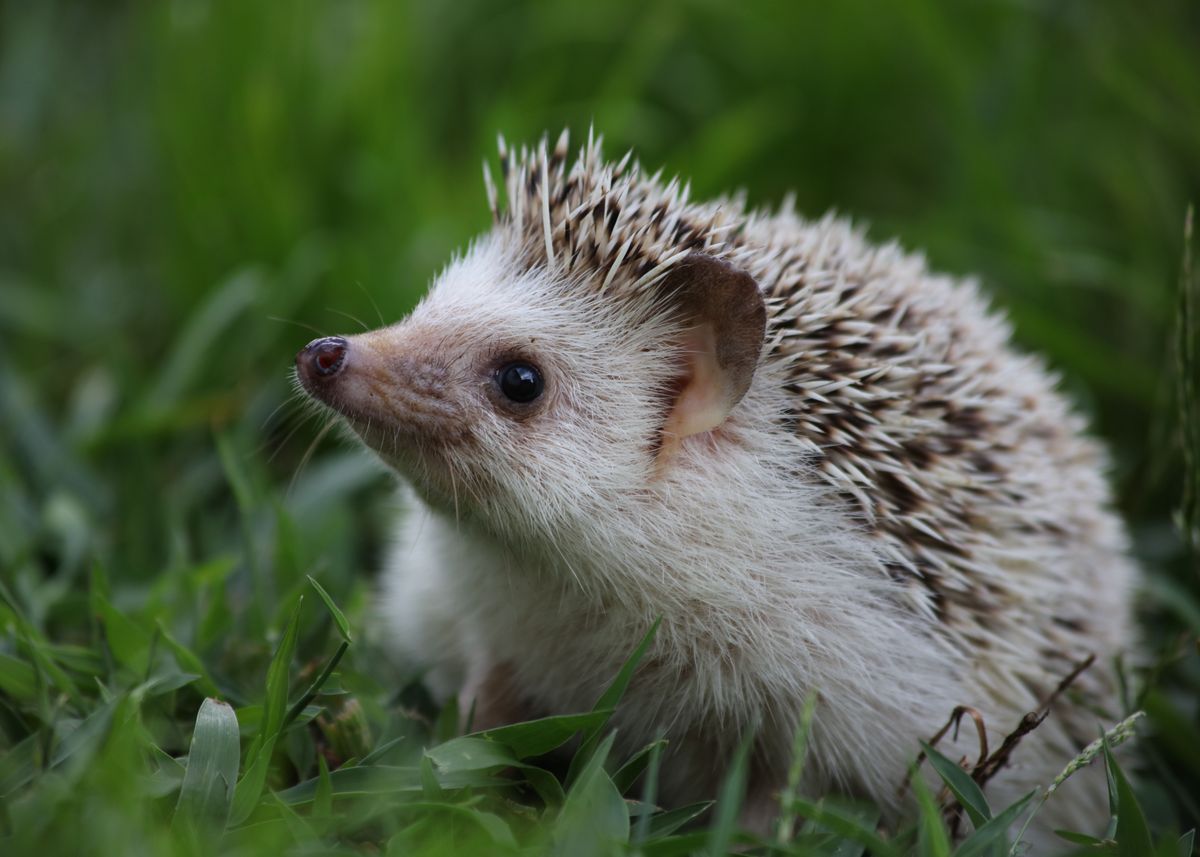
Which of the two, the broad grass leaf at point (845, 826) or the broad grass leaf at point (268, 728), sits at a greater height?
the broad grass leaf at point (845, 826)

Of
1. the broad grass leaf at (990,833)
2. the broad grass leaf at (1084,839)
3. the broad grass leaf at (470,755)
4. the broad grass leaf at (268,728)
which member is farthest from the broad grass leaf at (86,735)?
the broad grass leaf at (1084,839)

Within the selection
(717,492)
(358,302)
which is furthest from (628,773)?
(358,302)

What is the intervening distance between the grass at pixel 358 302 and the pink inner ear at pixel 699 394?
62 cm

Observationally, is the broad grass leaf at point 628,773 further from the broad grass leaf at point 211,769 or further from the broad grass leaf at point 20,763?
the broad grass leaf at point 20,763

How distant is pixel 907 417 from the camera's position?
292 cm

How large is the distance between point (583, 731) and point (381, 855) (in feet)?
1.88

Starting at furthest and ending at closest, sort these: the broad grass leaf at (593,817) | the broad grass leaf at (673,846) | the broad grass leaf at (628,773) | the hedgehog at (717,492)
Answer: the hedgehog at (717,492), the broad grass leaf at (628,773), the broad grass leaf at (673,846), the broad grass leaf at (593,817)

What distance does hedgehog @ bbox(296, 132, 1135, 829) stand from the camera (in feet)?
9.12

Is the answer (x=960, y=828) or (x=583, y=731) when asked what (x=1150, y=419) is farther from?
(x=583, y=731)

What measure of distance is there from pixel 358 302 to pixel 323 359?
1935 millimetres

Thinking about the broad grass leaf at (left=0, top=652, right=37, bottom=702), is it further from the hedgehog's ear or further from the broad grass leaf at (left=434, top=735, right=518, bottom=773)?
the hedgehog's ear

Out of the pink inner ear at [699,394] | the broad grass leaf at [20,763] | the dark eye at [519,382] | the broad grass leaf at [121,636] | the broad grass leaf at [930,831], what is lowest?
the broad grass leaf at [20,763]

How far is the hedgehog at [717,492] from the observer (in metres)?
2.78

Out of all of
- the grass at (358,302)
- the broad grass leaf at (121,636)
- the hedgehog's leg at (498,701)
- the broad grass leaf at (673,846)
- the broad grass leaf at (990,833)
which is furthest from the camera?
the hedgehog's leg at (498,701)
